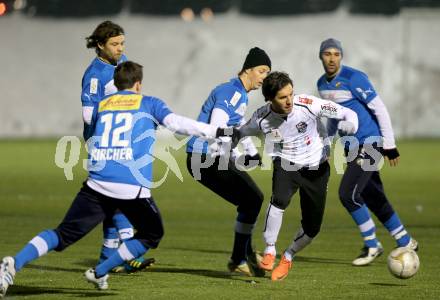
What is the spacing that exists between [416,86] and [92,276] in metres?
27.5

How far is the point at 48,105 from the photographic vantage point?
37.5 meters

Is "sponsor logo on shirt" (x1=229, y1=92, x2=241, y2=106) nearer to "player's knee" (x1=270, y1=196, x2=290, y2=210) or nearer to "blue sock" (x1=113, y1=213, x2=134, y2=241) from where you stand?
"player's knee" (x1=270, y1=196, x2=290, y2=210)

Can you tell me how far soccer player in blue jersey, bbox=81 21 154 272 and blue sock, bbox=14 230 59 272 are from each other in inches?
80.1

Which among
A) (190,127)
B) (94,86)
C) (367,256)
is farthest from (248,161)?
(190,127)

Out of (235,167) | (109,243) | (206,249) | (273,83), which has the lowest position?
(206,249)

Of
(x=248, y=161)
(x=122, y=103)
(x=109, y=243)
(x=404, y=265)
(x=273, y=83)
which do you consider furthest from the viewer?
(x=248, y=161)

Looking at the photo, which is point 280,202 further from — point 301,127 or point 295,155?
point 301,127

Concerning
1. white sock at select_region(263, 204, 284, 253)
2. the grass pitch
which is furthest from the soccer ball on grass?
white sock at select_region(263, 204, 284, 253)

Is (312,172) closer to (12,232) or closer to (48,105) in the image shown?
(12,232)

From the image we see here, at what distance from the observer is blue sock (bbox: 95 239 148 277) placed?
941cm

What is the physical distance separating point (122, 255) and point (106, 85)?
255 centimetres

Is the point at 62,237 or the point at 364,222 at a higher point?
the point at 62,237

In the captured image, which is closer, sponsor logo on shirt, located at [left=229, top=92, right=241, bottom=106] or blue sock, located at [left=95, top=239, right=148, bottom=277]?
blue sock, located at [left=95, top=239, right=148, bottom=277]

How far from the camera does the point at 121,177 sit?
9297 millimetres
